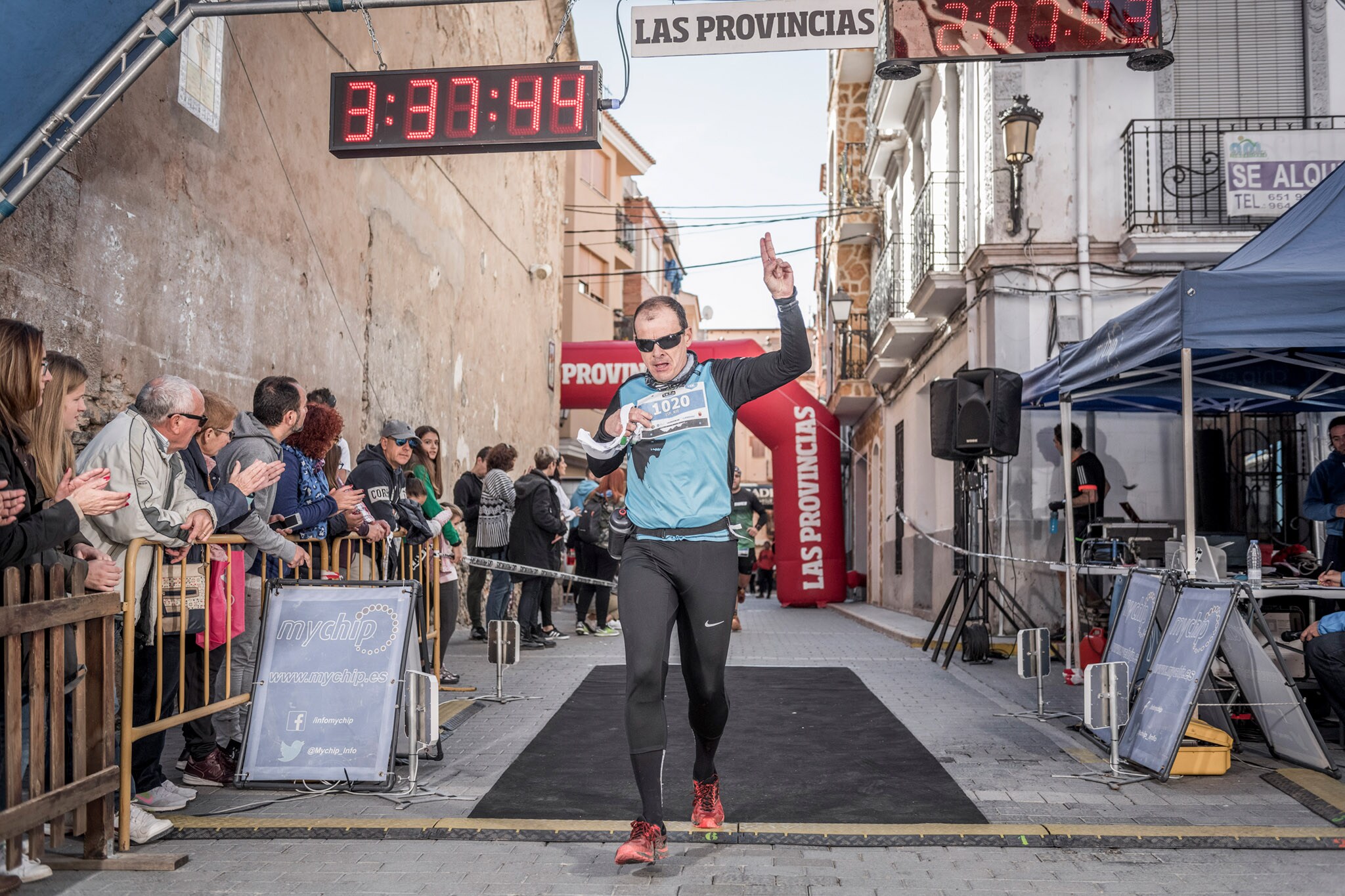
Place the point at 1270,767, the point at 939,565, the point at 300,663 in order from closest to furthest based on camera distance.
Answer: the point at 300,663 → the point at 1270,767 → the point at 939,565

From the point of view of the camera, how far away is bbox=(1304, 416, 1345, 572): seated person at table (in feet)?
25.9

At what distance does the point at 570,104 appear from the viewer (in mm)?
7949

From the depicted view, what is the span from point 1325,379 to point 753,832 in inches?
249

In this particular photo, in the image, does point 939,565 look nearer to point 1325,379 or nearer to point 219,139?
point 1325,379

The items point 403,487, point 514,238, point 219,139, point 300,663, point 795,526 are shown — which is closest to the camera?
point 300,663

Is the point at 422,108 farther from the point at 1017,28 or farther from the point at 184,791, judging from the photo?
the point at 184,791

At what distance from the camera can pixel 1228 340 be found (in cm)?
626

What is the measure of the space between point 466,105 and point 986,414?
4942mm

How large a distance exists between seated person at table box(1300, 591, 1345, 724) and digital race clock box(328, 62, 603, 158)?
5025 mm

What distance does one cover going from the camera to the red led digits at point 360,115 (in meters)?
8.40

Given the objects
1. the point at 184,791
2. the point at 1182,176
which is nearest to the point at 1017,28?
the point at 1182,176

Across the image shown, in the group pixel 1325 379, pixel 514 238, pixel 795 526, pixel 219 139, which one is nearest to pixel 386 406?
pixel 219 139

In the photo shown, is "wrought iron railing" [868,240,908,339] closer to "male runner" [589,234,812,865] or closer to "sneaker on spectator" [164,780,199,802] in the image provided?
"male runner" [589,234,812,865]

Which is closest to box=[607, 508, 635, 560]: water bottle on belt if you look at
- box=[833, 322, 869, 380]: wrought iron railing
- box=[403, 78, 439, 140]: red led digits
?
box=[403, 78, 439, 140]: red led digits
